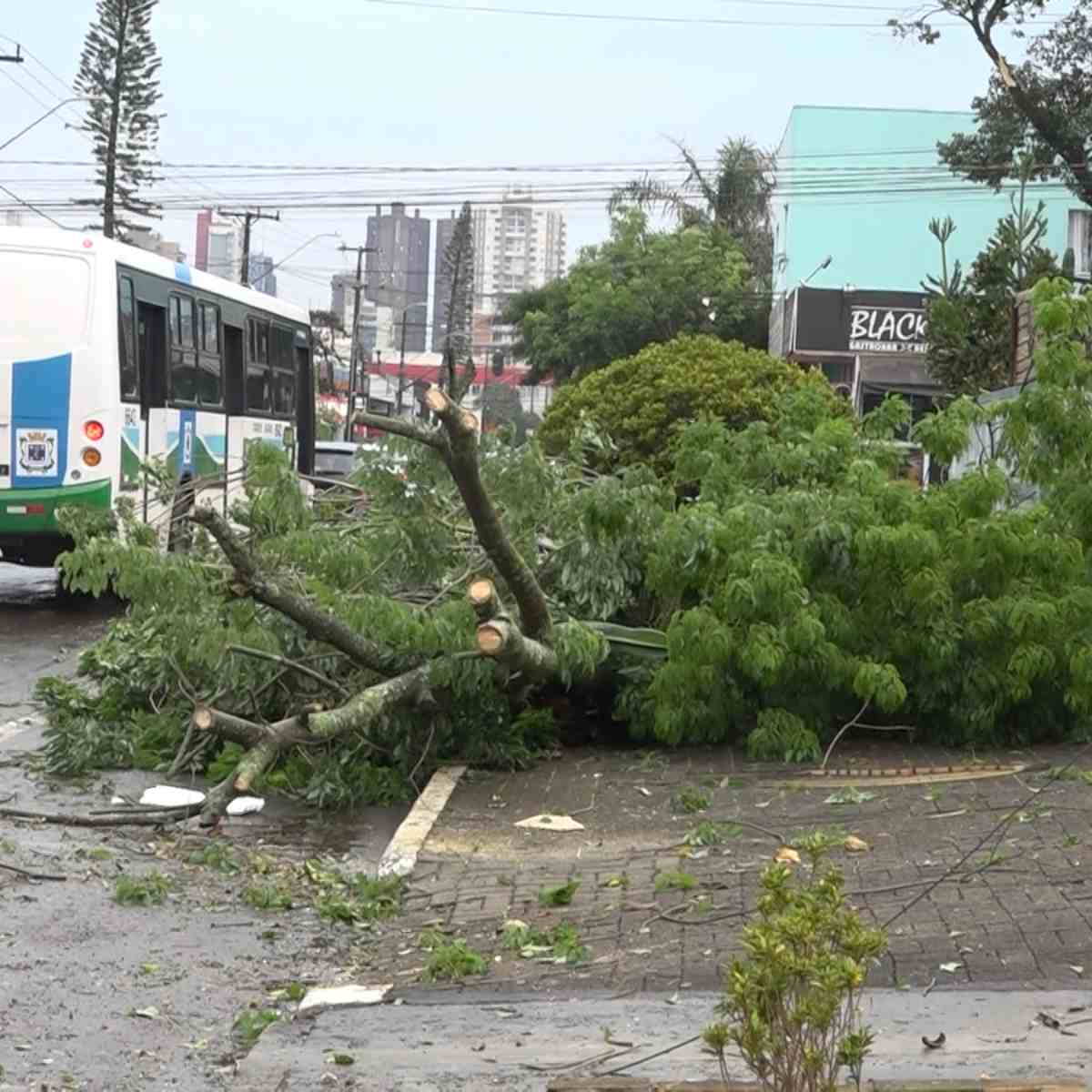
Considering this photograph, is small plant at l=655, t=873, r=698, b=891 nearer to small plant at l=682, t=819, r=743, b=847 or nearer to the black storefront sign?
small plant at l=682, t=819, r=743, b=847

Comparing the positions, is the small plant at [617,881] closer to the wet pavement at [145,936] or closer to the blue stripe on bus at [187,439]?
the wet pavement at [145,936]

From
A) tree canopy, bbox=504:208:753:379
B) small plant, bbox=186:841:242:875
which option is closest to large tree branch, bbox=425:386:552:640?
small plant, bbox=186:841:242:875

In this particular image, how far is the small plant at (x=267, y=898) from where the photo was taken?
7.55 m

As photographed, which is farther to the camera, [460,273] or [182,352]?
[460,273]

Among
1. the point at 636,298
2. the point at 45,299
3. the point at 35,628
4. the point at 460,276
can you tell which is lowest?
the point at 35,628

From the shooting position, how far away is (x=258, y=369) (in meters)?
22.3

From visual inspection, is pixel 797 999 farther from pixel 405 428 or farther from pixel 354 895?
pixel 405 428

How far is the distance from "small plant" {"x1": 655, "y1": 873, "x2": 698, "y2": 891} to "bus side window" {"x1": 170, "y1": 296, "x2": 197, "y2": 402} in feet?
40.5

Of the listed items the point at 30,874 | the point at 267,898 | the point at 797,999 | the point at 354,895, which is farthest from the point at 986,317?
the point at 797,999

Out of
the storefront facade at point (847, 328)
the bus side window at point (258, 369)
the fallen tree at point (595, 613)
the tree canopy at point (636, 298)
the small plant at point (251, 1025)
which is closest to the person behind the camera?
the small plant at point (251, 1025)

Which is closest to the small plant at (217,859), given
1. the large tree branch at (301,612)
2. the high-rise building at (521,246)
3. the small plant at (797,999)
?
the large tree branch at (301,612)

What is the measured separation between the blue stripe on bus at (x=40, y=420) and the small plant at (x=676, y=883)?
1072 centimetres

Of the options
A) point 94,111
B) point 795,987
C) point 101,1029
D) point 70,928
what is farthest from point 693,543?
point 94,111

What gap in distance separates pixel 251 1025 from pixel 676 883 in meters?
2.19
